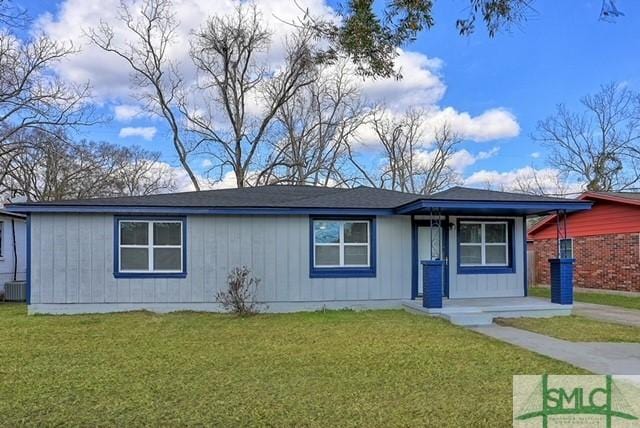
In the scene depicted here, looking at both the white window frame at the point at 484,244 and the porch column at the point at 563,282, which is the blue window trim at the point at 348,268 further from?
the porch column at the point at 563,282

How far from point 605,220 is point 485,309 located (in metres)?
9.33

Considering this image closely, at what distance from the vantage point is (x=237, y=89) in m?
26.9

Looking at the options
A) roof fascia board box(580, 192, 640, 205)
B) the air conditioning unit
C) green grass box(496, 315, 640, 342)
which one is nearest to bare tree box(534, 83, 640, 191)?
roof fascia board box(580, 192, 640, 205)

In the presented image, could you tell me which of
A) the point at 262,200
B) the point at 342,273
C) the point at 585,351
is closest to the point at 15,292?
the point at 262,200

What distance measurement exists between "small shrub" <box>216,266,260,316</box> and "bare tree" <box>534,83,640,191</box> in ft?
82.2

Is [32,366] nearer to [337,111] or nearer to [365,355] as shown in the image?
[365,355]

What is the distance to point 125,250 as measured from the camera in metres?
10.6

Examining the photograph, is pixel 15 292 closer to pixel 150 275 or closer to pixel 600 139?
pixel 150 275

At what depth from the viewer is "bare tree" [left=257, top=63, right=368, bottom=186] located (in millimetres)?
27297

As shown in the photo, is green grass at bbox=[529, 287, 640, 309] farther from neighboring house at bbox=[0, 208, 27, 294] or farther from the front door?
neighboring house at bbox=[0, 208, 27, 294]

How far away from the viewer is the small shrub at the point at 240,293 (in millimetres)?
10133

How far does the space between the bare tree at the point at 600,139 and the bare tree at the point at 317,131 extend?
12462 millimetres

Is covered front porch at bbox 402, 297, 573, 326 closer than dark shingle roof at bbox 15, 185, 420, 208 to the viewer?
Yes

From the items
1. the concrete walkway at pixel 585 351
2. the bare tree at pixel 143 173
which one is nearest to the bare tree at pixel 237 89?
the bare tree at pixel 143 173
